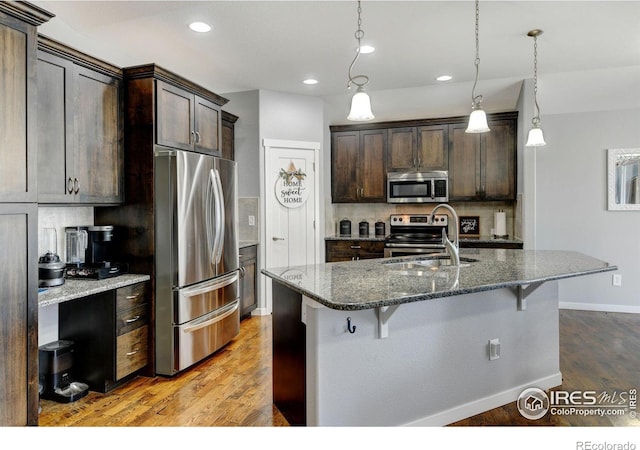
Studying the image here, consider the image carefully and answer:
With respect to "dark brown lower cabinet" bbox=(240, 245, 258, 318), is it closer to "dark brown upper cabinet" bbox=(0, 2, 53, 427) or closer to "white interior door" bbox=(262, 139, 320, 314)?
"white interior door" bbox=(262, 139, 320, 314)

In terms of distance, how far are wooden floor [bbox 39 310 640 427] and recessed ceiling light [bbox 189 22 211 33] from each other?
2604 mm

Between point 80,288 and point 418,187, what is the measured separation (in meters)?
4.00

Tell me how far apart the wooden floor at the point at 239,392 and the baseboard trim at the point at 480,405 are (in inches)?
1.5

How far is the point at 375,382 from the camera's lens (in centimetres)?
211

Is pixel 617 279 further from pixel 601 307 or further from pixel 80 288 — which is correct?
Answer: pixel 80 288

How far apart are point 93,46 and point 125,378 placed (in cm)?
259

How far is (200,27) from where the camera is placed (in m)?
3.15

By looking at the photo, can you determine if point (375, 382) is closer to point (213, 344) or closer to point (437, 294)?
point (437, 294)

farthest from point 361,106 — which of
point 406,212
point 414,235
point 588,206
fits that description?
point 588,206

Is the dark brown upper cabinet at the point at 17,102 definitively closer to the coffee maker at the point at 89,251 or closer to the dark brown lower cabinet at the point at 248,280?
the coffee maker at the point at 89,251

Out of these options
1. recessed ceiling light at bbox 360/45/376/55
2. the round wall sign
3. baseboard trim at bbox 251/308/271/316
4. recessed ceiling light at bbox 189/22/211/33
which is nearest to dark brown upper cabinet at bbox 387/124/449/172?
the round wall sign

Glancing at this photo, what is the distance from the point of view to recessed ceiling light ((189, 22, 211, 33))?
3.10m
